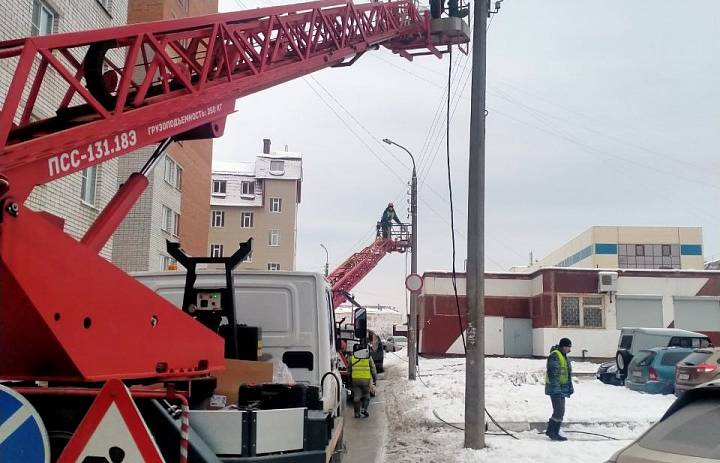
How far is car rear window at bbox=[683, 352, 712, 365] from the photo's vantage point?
14847 millimetres

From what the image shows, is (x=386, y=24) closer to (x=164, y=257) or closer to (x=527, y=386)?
(x=527, y=386)

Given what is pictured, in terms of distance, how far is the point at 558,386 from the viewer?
35.9 feet

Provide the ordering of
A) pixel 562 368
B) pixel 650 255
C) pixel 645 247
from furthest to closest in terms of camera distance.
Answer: pixel 645 247 < pixel 650 255 < pixel 562 368

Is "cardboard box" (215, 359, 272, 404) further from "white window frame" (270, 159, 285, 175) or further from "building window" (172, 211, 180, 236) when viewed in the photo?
"white window frame" (270, 159, 285, 175)

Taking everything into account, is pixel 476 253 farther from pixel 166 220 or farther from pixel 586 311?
pixel 586 311

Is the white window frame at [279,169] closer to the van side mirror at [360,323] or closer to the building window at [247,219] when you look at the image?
the building window at [247,219]

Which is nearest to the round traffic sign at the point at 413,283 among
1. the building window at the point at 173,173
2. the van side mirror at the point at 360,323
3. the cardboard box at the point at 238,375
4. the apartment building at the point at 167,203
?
the apartment building at the point at 167,203

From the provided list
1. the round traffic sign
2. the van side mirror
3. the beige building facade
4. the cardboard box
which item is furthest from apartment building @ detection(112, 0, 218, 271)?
the beige building facade

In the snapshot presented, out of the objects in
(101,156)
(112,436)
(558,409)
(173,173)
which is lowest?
(558,409)

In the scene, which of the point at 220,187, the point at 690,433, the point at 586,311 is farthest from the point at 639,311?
the point at 220,187

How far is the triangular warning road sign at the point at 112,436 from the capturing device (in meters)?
3.12

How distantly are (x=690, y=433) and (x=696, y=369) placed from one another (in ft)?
41.1

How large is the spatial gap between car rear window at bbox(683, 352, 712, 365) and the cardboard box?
12.9 metres

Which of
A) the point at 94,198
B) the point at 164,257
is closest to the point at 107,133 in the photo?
the point at 94,198
